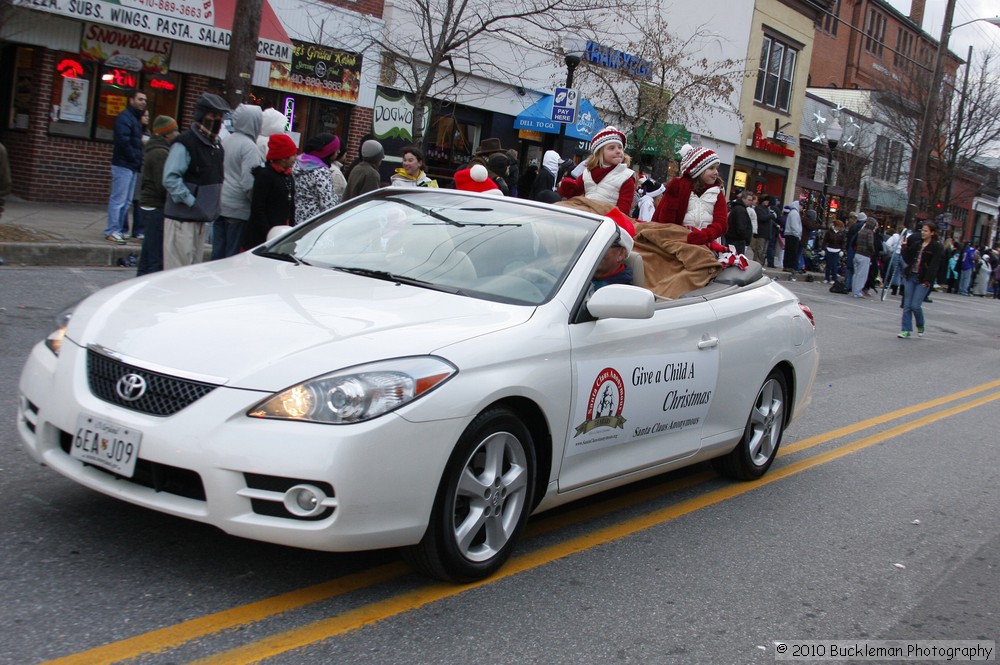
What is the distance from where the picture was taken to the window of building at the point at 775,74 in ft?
117

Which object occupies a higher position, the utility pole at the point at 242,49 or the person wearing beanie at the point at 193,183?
the utility pole at the point at 242,49

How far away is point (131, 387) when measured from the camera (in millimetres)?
3742

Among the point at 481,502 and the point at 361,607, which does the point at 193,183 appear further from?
the point at 361,607

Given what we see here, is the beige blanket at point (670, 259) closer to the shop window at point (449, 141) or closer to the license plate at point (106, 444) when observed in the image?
the license plate at point (106, 444)

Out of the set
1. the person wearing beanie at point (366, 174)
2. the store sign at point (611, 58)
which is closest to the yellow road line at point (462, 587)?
the person wearing beanie at point (366, 174)

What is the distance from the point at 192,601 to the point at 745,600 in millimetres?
2224

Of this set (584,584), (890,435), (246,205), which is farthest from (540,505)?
(246,205)

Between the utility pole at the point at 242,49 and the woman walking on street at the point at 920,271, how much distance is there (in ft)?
33.8

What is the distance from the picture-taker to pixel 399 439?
12.1 ft

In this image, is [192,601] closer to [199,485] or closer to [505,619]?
[199,485]

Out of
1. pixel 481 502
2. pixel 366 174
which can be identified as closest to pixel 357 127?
pixel 366 174

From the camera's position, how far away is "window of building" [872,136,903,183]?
47.4m

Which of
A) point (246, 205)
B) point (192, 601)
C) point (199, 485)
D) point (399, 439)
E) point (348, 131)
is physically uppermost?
point (348, 131)

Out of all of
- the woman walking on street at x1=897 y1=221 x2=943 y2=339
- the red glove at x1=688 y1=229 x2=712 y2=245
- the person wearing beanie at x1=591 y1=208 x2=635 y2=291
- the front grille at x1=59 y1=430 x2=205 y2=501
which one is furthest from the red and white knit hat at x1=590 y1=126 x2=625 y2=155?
the woman walking on street at x1=897 y1=221 x2=943 y2=339
